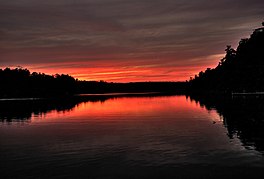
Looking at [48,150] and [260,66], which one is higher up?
[260,66]

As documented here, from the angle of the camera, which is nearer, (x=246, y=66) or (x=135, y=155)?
(x=135, y=155)

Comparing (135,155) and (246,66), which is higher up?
(246,66)

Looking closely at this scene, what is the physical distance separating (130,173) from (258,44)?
235 feet

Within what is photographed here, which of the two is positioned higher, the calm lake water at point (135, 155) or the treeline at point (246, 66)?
the treeline at point (246, 66)

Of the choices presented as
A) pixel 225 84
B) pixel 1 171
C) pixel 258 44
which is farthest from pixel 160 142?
pixel 225 84

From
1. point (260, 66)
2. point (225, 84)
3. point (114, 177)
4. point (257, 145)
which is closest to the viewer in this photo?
point (114, 177)

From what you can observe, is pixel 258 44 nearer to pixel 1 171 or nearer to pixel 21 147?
pixel 21 147

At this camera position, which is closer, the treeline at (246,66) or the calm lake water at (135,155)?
the calm lake water at (135,155)

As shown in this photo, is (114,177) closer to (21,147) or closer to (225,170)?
(225,170)

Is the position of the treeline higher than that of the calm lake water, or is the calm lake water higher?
the treeline

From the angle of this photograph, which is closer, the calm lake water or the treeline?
the calm lake water

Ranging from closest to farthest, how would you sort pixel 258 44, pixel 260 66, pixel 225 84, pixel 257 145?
pixel 257 145 < pixel 258 44 < pixel 260 66 < pixel 225 84

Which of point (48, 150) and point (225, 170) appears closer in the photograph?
point (225, 170)

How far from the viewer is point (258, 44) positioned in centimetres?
8344
